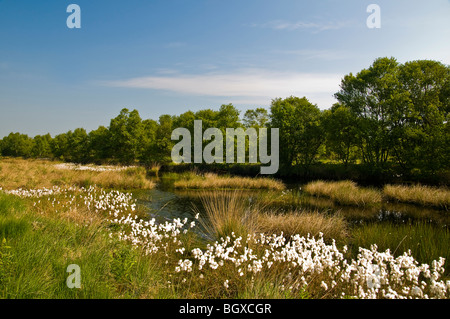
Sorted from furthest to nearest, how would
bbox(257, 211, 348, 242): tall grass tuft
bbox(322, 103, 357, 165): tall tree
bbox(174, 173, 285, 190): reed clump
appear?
bbox(322, 103, 357, 165): tall tree
bbox(174, 173, 285, 190): reed clump
bbox(257, 211, 348, 242): tall grass tuft

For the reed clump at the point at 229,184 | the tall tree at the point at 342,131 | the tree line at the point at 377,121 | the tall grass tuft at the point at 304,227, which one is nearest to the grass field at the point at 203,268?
the tall grass tuft at the point at 304,227

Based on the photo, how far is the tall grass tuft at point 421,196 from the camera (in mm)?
14195

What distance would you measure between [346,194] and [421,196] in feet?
13.6

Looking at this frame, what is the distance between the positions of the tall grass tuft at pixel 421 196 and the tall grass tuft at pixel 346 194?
104 centimetres

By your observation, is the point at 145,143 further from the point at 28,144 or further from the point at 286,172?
the point at 28,144

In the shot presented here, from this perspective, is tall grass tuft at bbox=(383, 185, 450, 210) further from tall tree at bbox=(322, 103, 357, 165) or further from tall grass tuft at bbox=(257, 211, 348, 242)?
tall tree at bbox=(322, 103, 357, 165)

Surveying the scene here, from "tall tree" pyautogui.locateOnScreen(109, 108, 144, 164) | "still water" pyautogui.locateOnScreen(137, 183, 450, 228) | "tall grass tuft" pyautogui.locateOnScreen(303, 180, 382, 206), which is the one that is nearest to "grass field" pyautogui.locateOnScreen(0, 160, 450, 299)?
"still water" pyautogui.locateOnScreen(137, 183, 450, 228)

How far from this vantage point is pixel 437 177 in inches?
856

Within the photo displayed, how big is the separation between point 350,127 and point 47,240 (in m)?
31.8

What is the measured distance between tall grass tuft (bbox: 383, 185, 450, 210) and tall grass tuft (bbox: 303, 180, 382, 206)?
41.0 inches

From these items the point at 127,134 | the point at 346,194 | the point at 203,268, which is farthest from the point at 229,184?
the point at 127,134

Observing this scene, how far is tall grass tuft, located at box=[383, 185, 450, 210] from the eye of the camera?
46.6 ft

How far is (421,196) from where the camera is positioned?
1512cm
